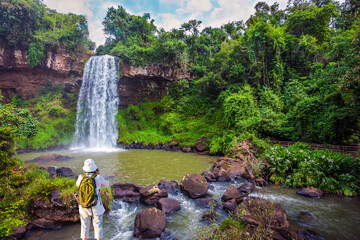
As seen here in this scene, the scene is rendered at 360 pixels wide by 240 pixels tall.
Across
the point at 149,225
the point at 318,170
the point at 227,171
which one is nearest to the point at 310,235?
the point at 149,225

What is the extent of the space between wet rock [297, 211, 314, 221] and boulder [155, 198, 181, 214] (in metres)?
3.57

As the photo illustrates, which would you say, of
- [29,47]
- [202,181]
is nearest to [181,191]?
[202,181]

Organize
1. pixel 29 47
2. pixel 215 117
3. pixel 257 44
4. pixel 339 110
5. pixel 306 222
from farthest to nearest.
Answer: pixel 29 47 < pixel 215 117 < pixel 257 44 < pixel 339 110 < pixel 306 222

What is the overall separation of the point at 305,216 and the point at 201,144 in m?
11.0

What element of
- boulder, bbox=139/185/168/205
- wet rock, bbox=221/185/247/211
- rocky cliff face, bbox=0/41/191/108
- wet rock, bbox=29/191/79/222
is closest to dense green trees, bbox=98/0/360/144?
rocky cliff face, bbox=0/41/191/108

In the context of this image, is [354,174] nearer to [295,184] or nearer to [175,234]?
[295,184]

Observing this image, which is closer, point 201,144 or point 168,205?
point 168,205

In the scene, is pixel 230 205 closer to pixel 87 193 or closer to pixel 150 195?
pixel 150 195

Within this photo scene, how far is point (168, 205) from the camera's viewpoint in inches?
206

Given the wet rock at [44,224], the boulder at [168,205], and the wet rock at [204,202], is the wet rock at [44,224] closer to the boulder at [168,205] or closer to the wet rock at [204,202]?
the boulder at [168,205]

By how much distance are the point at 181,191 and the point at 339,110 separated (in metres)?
8.29

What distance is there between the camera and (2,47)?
19031mm

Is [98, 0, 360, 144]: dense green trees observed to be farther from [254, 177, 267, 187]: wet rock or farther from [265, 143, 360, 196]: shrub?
[254, 177, 267, 187]: wet rock

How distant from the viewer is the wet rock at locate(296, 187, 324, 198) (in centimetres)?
610
